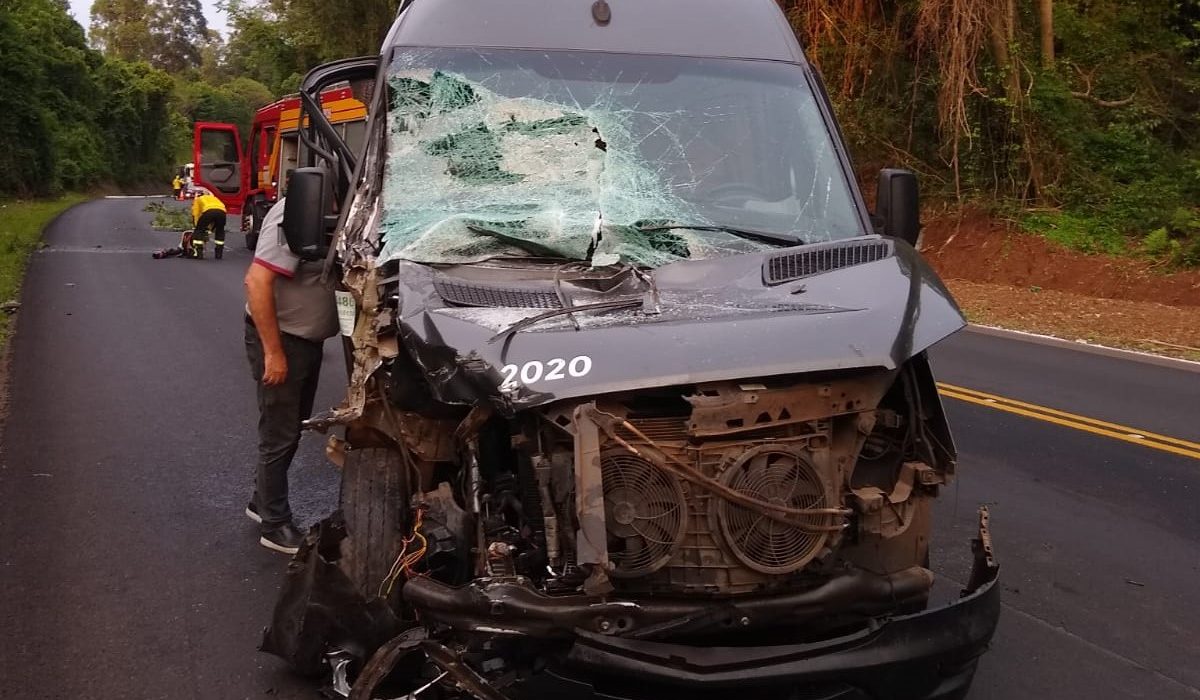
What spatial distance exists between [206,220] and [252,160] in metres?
3.36

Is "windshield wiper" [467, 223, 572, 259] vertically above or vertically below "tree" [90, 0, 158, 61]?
below

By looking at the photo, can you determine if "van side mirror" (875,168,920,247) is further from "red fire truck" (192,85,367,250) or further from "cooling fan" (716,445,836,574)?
"red fire truck" (192,85,367,250)

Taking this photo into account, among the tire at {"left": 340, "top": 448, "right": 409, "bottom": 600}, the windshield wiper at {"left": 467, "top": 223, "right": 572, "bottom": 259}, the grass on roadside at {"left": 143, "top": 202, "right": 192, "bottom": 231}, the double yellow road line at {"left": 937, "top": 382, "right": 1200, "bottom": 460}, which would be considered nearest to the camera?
the tire at {"left": 340, "top": 448, "right": 409, "bottom": 600}

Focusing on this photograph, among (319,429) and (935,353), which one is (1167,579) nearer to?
(319,429)

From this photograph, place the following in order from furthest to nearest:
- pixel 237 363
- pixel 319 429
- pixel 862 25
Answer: pixel 862 25, pixel 237 363, pixel 319 429

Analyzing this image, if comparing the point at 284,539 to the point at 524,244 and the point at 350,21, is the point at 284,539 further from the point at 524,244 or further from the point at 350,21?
the point at 350,21

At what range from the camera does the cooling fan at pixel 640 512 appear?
121 inches

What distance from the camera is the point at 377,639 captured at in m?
3.50

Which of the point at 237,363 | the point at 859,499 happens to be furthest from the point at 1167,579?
the point at 237,363

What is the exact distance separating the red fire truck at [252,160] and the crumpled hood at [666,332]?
13.2 metres

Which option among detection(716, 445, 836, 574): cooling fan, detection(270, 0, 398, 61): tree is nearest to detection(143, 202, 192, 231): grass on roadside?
detection(270, 0, 398, 61): tree

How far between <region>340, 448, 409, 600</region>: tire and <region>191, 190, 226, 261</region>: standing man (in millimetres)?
17578

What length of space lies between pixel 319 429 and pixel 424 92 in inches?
68.2

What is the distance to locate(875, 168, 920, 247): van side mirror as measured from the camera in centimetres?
463
